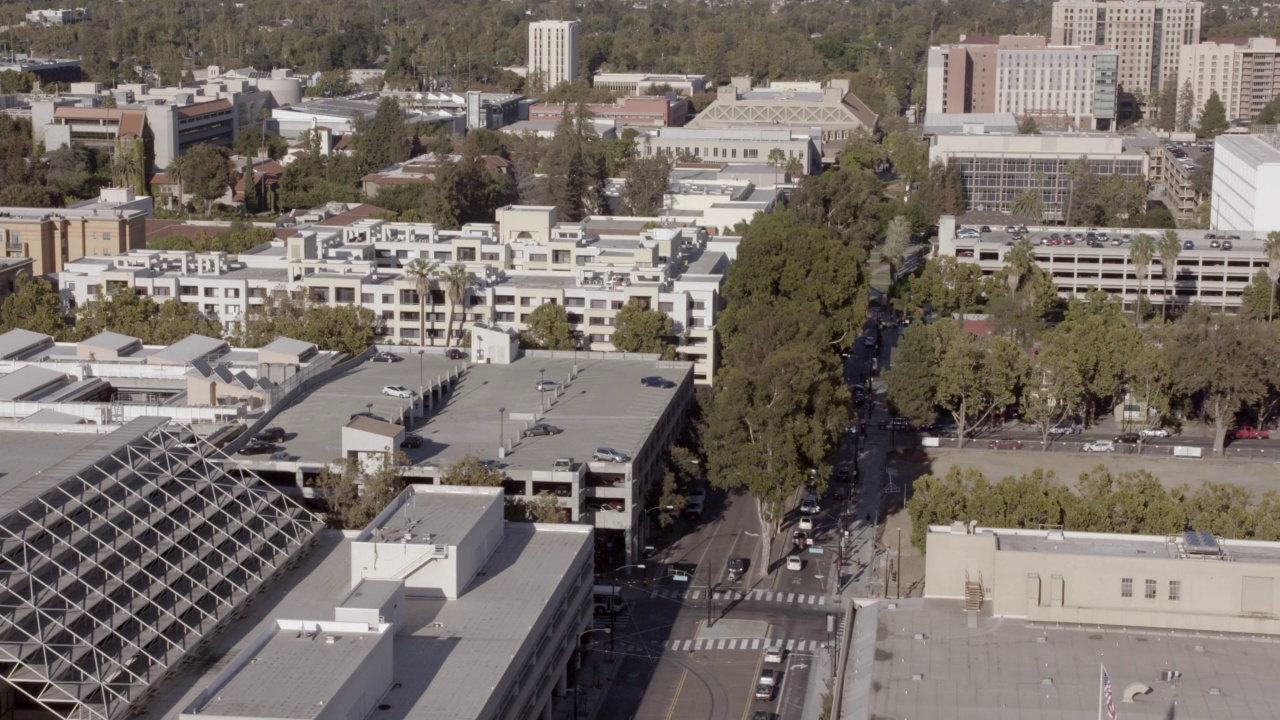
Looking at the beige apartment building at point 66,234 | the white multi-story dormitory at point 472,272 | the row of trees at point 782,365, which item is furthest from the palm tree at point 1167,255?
the beige apartment building at point 66,234

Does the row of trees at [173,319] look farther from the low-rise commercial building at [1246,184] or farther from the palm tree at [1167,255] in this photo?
the low-rise commercial building at [1246,184]

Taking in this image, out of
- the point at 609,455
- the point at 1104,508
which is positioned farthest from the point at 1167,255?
the point at 609,455

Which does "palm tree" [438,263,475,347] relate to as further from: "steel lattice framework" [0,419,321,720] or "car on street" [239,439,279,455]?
"steel lattice framework" [0,419,321,720]

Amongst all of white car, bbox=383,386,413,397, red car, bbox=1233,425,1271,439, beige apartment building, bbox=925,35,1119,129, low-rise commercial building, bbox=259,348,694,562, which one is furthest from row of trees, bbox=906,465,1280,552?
beige apartment building, bbox=925,35,1119,129

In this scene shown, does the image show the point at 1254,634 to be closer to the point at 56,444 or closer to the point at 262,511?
the point at 262,511

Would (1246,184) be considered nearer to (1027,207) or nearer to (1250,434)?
(1027,207)

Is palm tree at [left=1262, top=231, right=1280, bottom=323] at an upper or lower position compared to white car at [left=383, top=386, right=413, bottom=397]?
upper
